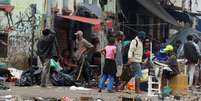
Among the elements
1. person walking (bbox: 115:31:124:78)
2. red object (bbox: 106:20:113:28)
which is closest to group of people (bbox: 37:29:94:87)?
person walking (bbox: 115:31:124:78)

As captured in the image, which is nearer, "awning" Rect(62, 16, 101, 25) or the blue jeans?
the blue jeans

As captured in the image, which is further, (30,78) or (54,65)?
(54,65)

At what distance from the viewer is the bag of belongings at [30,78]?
1811 centimetres

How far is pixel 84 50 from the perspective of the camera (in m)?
19.0

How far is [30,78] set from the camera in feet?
60.1

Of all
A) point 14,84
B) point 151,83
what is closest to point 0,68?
point 14,84

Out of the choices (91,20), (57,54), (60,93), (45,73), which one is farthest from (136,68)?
(91,20)

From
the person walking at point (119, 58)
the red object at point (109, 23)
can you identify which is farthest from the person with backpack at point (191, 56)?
the red object at point (109, 23)

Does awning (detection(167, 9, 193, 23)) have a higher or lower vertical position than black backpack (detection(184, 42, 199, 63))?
higher

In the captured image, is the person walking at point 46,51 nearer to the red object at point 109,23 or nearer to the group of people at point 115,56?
the group of people at point 115,56

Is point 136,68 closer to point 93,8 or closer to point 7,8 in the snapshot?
point 7,8

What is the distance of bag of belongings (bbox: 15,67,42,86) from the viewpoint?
18.1m

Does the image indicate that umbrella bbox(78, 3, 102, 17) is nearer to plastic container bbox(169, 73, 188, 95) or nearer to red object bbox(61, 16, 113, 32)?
red object bbox(61, 16, 113, 32)

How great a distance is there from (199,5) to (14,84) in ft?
65.1
